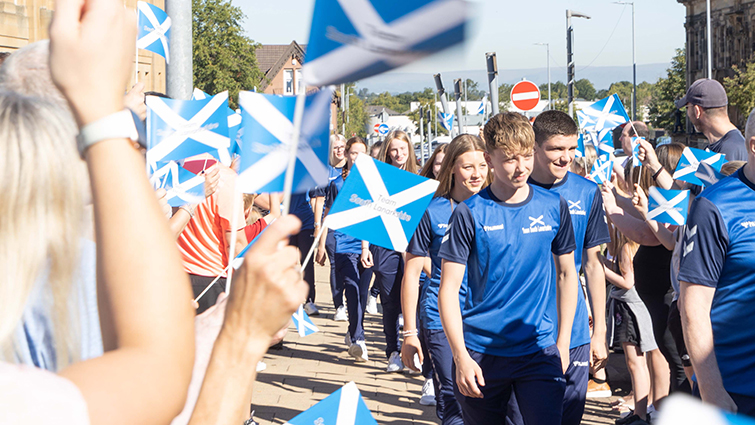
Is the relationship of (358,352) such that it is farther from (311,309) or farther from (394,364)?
(311,309)

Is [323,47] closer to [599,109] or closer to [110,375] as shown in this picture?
[110,375]

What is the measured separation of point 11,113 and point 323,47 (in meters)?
0.56

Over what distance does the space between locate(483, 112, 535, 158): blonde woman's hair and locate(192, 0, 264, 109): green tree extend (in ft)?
202

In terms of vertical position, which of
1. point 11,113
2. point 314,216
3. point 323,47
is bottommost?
point 314,216

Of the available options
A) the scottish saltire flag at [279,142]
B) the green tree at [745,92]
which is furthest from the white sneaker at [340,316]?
the green tree at [745,92]

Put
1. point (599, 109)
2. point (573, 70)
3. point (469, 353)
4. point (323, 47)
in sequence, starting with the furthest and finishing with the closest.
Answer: point (573, 70)
point (599, 109)
point (469, 353)
point (323, 47)

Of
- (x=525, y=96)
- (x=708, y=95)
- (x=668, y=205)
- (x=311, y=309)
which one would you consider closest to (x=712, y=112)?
(x=708, y=95)

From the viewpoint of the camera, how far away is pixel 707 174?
4555 mm

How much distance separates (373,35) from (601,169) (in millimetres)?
7604

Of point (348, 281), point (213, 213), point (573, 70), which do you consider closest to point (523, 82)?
point (573, 70)

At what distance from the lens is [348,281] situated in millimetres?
8742

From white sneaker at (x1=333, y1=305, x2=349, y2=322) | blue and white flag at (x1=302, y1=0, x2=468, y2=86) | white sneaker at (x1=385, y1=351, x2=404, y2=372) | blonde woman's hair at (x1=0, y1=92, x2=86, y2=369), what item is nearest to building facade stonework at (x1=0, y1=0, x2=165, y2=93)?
white sneaker at (x1=333, y1=305, x2=349, y2=322)

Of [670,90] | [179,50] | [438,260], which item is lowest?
[438,260]

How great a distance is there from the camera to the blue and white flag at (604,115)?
9094 mm
